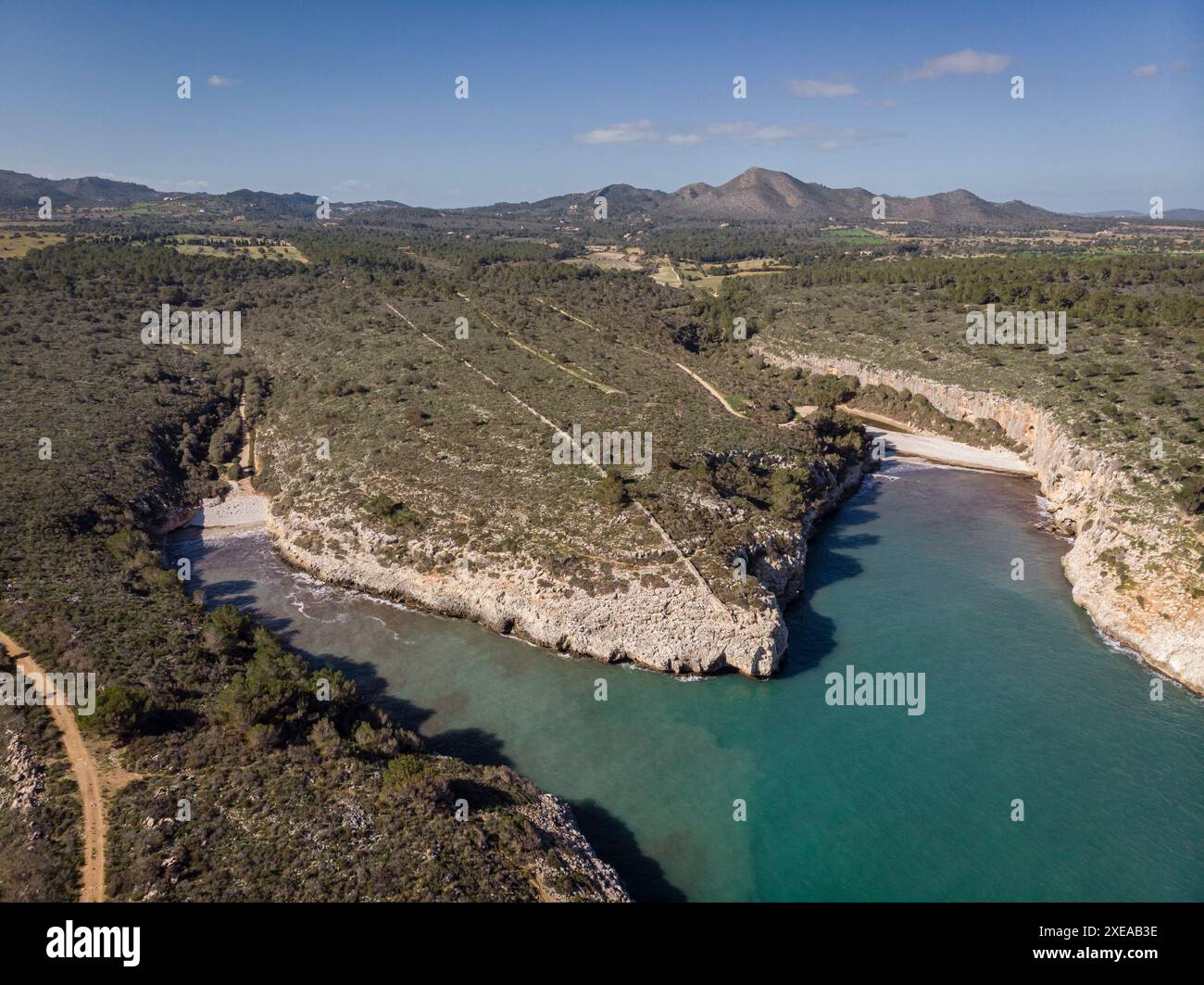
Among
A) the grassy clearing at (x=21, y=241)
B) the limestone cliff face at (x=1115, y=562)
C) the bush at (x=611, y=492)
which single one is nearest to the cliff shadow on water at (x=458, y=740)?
the bush at (x=611, y=492)

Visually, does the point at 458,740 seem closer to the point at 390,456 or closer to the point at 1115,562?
the point at 390,456

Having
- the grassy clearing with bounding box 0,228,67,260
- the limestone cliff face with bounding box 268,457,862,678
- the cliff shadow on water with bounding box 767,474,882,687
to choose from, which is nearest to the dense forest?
the limestone cliff face with bounding box 268,457,862,678

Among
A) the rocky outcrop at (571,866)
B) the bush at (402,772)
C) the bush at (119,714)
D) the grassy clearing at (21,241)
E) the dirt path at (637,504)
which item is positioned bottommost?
the rocky outcrop at (571,866)

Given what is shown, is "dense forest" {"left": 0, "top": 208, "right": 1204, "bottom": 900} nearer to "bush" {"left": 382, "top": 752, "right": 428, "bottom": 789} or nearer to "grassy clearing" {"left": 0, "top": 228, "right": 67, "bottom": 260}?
"bush" {"left": 382, "top": 752, "right": 428, "bottom": 789}

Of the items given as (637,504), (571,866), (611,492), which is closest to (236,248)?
(611,492)

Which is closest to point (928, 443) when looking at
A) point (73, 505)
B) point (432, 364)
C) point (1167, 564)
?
point (1167, 564)

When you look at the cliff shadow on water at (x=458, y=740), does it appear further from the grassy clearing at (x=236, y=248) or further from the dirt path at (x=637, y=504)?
the grassy clearing at (x=236, y=248)
